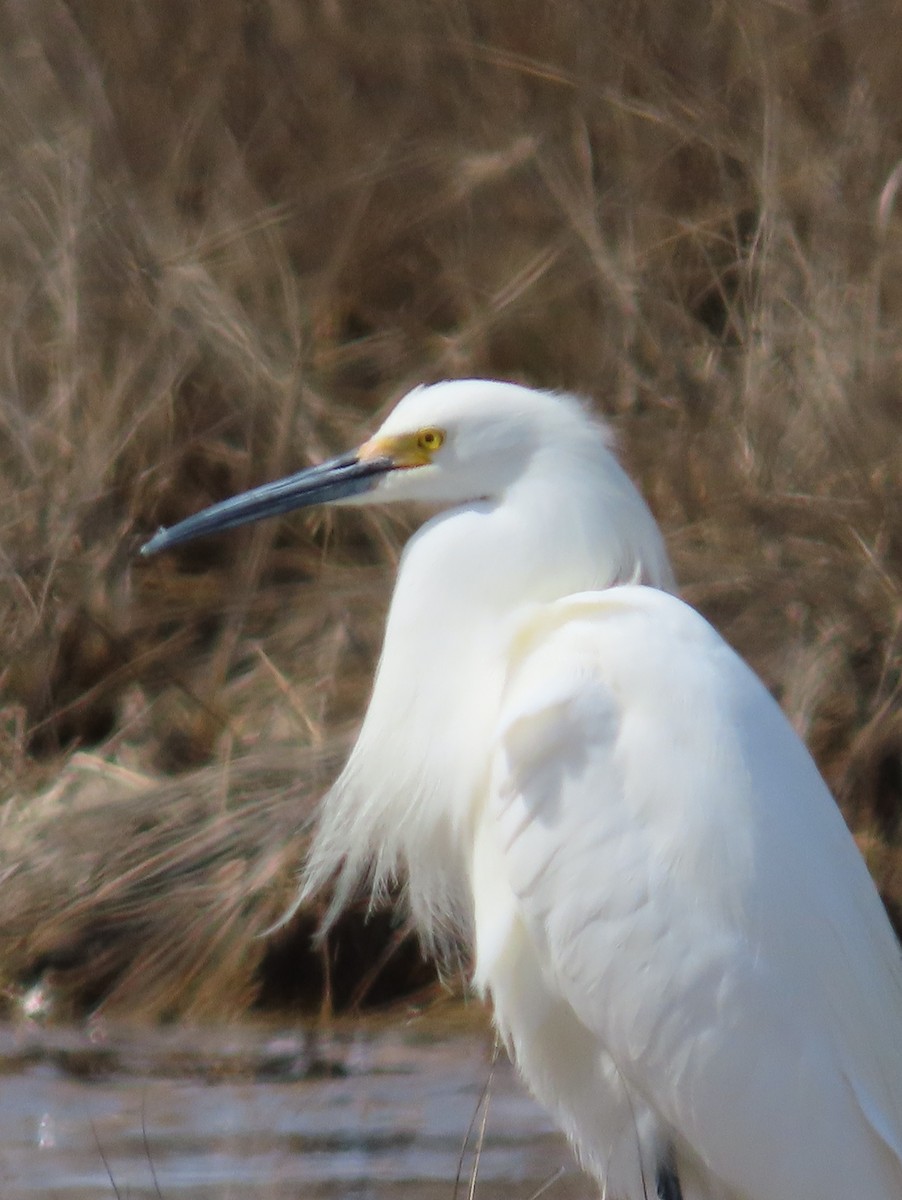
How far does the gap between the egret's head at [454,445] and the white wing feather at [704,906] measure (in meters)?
0.31

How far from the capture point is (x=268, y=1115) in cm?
450

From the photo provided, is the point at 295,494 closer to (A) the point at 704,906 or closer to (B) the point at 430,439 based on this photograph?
(B) the point at 430,439

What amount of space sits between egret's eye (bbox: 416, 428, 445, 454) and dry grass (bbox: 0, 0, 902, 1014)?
1971mm

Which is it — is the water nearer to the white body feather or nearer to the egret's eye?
the white body feather

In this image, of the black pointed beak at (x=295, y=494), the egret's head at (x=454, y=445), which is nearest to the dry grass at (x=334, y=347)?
the black pointed beak at (x=295, y=494)

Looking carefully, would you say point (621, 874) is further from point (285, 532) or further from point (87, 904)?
point (285, 532)

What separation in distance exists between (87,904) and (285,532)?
158 cm

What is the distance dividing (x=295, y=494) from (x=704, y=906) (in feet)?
3.38

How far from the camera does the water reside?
410 cm

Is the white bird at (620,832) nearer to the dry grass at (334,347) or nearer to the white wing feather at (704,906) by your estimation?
the white wing feather at (704,906)

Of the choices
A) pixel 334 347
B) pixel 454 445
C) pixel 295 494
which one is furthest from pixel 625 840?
pixel 334 347

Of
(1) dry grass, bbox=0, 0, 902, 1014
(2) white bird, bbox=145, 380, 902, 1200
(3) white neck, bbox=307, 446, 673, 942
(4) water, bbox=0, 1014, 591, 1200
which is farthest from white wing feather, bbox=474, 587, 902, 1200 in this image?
(1) dry grass, bbox=0, 0, 902, 1014

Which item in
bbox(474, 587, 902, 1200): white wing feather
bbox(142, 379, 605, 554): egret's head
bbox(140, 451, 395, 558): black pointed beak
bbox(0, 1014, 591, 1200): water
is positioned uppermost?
bbox(142, 379, 605, 554): egret's head

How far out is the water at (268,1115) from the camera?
161 inches
